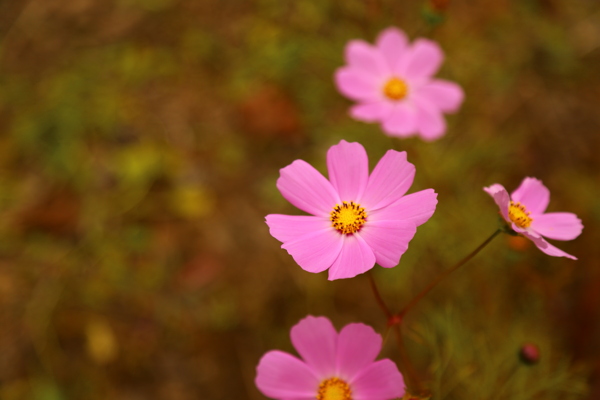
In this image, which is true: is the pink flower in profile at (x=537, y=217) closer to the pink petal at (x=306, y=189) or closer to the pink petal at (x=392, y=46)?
the pink petal at (x=306, y=189)

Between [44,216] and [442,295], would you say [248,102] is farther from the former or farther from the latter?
[442,295]

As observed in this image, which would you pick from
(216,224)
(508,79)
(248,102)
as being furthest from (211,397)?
(508,79)

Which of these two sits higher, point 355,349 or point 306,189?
point 306,189

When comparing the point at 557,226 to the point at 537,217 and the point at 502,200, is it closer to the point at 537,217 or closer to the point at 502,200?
the point at 537,217

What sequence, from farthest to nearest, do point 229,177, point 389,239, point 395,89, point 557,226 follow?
point 229,177, point 395,89, point 557,226, point 389,239

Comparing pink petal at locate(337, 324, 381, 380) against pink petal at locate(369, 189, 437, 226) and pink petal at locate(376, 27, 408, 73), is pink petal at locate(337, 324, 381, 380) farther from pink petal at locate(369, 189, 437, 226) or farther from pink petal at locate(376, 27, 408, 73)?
pink petal at locate(376, 27, 408, 73)

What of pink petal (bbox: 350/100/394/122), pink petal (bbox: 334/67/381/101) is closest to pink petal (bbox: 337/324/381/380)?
pink petal (bbox: 350/100/394/122)

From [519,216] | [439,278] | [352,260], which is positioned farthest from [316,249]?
[519,216]
